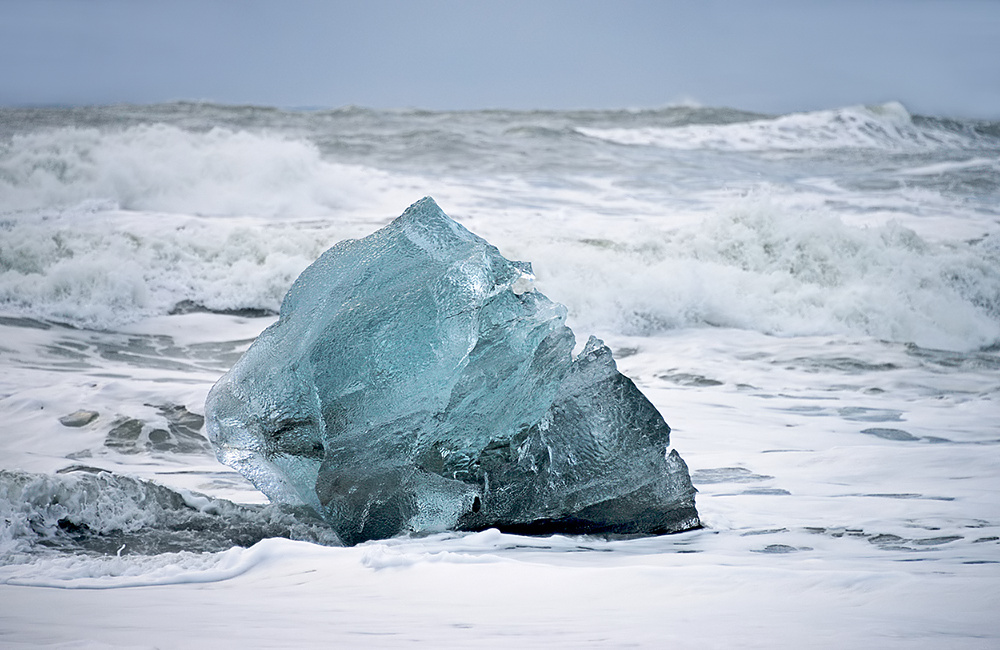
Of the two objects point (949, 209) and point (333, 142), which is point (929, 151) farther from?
point (333, 142)

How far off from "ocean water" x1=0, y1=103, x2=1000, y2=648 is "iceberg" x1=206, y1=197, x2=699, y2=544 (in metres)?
0.17

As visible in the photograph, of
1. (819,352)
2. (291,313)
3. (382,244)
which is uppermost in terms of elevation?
(382,244)

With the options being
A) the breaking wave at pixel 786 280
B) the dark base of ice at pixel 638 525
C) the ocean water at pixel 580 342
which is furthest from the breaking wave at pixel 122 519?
the breaking wave at pixel 786 280

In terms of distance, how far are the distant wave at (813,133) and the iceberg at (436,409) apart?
16735 mm

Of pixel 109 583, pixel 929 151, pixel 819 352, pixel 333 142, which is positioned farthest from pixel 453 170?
pixel 109 583

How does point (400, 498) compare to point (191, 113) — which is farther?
point (191, 113)

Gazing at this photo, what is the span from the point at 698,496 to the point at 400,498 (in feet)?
3.87

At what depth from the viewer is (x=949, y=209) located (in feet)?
44.7

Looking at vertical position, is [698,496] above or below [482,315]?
below

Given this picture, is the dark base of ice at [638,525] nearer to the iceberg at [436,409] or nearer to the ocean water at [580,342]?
the iceberg at [436,409]

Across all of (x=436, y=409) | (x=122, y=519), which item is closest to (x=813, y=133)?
(x=436, y=409)

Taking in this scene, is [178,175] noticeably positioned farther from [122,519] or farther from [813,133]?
[813,133]

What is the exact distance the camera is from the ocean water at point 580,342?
192cm

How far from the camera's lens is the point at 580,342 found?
22.9 feet
